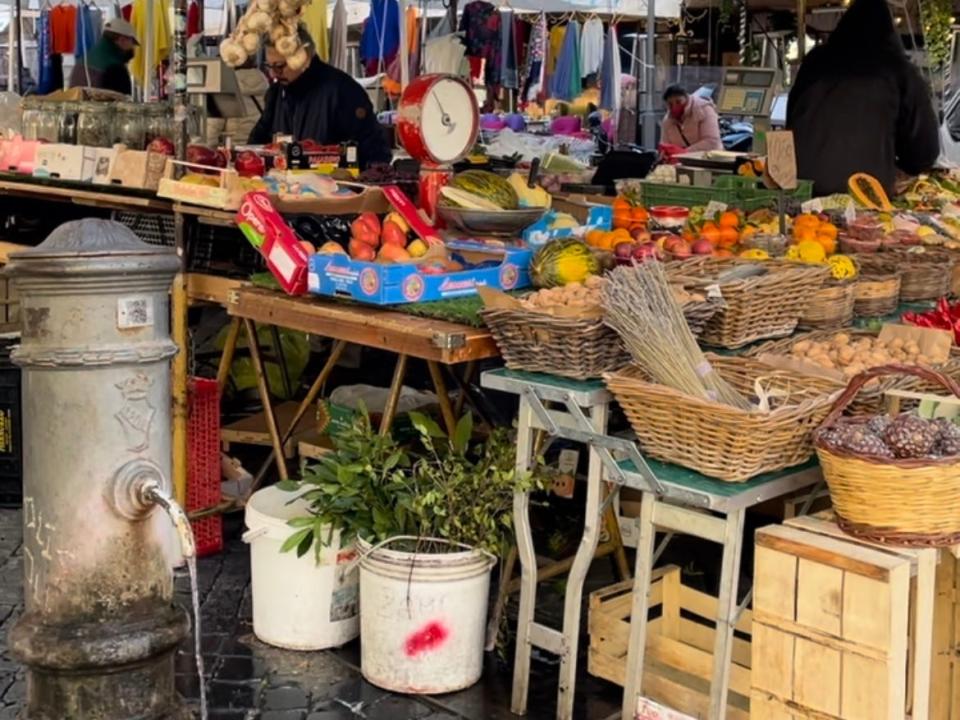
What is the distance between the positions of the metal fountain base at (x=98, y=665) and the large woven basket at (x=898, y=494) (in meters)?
1.53

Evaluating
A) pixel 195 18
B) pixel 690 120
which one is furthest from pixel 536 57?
pixel 195 18

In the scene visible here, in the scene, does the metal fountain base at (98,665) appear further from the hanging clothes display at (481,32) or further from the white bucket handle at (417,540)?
the hanging clothes display at (481,32)

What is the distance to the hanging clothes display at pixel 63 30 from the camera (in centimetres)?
1394

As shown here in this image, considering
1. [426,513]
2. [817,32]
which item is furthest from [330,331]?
[817,32]

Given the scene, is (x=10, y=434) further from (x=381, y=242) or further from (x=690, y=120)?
(x=690, y=120)

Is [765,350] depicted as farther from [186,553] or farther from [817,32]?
[817,32]

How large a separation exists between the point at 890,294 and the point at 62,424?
288cm

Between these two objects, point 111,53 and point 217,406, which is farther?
point 111,53

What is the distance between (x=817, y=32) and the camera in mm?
11703

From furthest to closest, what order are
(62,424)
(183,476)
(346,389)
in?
(346,389), (183,476), (62,424)

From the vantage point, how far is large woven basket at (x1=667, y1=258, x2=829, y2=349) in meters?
3.88

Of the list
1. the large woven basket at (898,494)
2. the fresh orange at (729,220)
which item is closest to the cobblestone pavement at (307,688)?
the large woven basket at (898,494)

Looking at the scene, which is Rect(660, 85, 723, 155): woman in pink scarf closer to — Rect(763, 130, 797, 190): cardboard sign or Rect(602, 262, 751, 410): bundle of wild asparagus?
Rect(763, 130, 797, 190): cardboard sign

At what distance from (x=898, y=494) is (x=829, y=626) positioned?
32 centimetres
